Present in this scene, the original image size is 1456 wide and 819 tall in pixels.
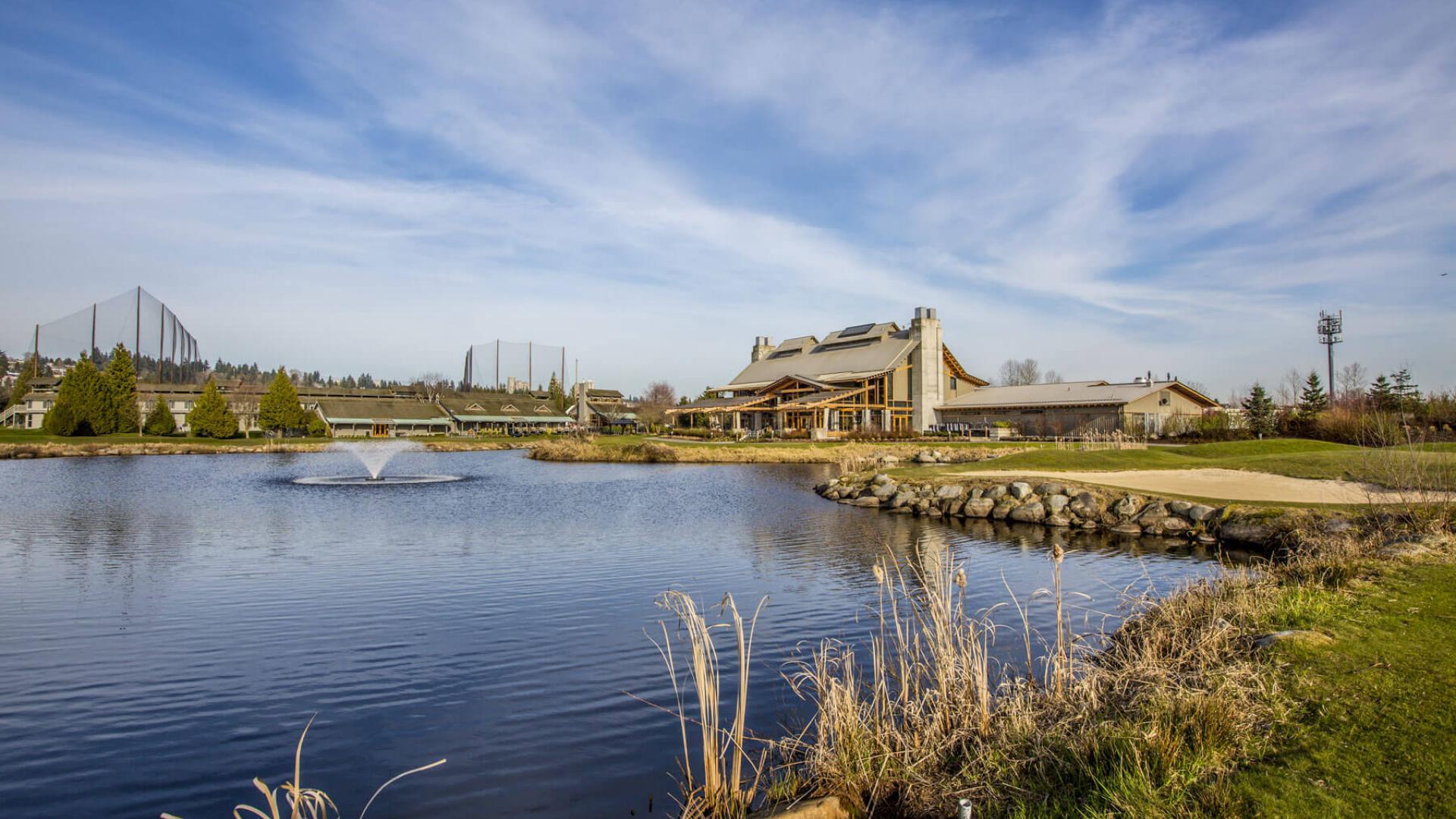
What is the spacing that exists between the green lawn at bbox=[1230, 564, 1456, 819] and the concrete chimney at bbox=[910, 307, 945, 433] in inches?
2003

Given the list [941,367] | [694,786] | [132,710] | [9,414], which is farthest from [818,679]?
[9,414]

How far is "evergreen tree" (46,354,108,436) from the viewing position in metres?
58.7

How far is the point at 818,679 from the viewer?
5.93 metres

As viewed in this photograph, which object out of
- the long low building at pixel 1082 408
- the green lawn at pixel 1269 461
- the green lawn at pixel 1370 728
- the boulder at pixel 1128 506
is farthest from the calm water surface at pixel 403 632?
the long low building at pixel 1082 408

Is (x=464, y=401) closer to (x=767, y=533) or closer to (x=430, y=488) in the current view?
(x=430, y=488)

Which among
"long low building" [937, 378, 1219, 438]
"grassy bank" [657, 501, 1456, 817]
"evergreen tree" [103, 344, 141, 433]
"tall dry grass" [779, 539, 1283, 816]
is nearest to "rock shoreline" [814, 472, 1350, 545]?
"grassy bank" [657, 501, 1456, 817]

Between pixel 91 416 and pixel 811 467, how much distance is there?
55.8 meters

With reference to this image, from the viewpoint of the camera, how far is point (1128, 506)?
19141 mm

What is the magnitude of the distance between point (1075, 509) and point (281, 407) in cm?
6926

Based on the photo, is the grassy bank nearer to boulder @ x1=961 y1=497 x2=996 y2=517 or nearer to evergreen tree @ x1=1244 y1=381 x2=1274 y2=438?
boulder @ x1=961 y1=497 x2=996 y2=517

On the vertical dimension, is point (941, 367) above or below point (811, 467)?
above

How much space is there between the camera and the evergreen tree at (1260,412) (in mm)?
41625

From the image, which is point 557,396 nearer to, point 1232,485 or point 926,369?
point 926,369

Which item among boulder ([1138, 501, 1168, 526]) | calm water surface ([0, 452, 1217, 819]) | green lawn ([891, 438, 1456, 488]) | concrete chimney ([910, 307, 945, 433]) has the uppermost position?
concrete chimney ([910, 307, 945, 433])
